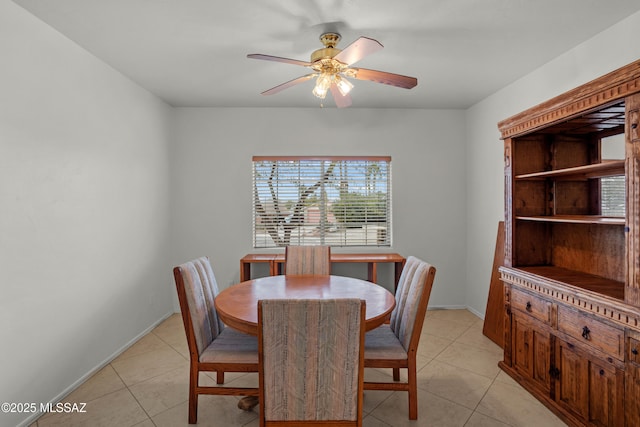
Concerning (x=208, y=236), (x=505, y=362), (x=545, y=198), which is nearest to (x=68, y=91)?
(x=208, y=236)

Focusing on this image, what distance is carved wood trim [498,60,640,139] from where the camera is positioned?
1580 millimetres

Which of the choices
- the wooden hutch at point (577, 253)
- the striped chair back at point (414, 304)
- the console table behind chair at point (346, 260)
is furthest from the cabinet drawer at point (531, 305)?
the console table behind chair at point (346, 260)

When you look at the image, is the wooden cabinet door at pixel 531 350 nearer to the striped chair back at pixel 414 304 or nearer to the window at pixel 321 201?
the striped chair back at pixel 414 304

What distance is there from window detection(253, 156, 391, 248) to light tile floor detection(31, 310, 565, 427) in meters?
1.57

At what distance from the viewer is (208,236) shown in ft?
12.9

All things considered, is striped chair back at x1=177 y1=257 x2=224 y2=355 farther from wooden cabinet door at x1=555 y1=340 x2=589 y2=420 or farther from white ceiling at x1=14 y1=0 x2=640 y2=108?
wooden cabinet door at x1=555 y1=340 x2=589 y2=420

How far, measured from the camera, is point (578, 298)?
1.87m

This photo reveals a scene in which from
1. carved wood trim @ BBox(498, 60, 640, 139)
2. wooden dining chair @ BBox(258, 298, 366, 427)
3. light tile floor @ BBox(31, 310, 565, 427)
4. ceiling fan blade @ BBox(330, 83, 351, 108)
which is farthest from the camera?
ceiling fan blade @ BBox(330, 83, 351, 108)

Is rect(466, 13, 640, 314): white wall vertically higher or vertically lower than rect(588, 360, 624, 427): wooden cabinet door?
higher

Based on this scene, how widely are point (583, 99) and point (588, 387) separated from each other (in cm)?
163

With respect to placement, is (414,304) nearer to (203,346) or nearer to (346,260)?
(203,346)

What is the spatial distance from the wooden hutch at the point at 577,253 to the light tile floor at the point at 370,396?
0.78ft

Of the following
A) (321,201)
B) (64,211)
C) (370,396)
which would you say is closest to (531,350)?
(370,396)

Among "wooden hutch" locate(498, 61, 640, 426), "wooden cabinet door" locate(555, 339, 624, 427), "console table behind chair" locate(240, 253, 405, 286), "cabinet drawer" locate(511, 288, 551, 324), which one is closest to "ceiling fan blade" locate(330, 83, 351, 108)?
"wooden hutch" locate(498, 61, 640, 426)
